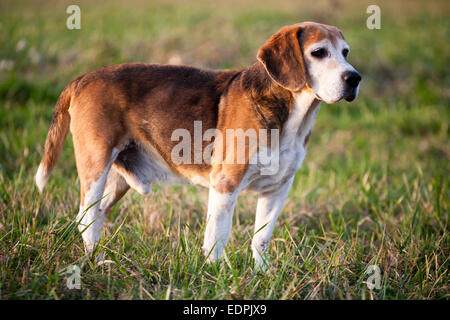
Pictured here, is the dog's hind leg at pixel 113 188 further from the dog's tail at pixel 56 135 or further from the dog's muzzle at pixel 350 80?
the dog's muzzle at pixel 350 80

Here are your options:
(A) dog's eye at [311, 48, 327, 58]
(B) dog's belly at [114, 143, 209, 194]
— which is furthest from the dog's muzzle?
(B) dog's belly at [114, 143, 209, 194]

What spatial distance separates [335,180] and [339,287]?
9.33 ft

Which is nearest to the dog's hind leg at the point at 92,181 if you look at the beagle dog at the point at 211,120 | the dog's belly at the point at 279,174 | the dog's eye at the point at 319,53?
the beagle dog at the point at 211,120

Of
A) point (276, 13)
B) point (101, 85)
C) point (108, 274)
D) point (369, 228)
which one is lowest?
point (369, 228)

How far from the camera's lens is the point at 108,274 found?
2.82 metres

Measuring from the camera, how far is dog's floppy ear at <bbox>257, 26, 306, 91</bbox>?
305 cm

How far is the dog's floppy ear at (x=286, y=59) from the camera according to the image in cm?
305

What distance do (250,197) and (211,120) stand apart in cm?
179

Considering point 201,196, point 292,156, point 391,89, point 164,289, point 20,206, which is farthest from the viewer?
point 391,89

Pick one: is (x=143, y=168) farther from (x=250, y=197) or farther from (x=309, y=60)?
(x=250, y=197)

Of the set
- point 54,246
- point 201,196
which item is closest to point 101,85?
point 54,246

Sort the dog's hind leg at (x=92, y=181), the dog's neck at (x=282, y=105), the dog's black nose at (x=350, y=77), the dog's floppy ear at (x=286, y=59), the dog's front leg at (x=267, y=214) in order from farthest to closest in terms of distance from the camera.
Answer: the dog's front leg at (x=267, y=214), the dog's hind leg at (x=92, y=181), the dog's neck at (x=282, y=105), the dog's floppy ear at (x=286, y=59), the dog's black nose at (x=350, y=77)

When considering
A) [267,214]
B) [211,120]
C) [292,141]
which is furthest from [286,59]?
[267,214]
